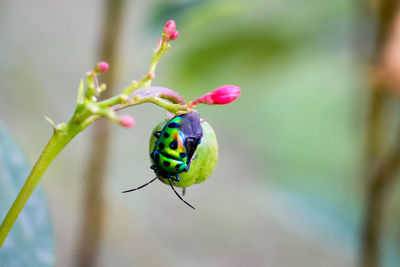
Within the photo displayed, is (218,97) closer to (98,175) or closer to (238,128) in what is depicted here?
(98,175)

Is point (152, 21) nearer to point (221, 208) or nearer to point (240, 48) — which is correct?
point (240, 48)

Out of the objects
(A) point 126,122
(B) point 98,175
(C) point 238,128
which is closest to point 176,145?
(A) point 126,122

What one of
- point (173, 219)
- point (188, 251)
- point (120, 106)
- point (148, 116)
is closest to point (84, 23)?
point (148, 116)

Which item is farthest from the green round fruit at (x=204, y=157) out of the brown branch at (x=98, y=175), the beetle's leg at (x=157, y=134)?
the brown branch at (x=98, y=175)

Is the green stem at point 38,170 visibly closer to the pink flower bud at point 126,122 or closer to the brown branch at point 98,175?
the pink flower bud at point 126,122

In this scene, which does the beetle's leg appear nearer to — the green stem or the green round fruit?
the green round fruit
